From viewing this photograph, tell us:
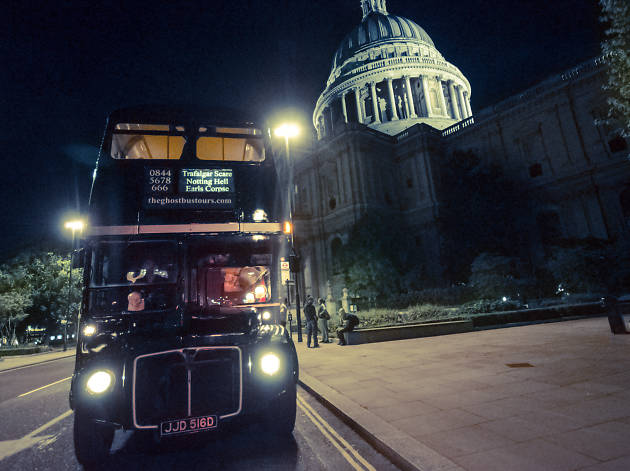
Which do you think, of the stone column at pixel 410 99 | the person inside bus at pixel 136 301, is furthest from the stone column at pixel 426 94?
the person inside bus at pixel 136 301

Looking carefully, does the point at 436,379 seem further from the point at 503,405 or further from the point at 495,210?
the point at 495,210

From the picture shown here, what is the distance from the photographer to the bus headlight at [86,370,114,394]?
358 cm

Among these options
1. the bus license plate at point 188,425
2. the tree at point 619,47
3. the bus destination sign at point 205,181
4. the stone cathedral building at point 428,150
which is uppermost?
the stone cathedral building at point 428,150

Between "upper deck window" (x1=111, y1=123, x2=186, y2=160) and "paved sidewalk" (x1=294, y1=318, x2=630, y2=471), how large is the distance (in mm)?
5054

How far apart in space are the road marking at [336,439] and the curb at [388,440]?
25cm

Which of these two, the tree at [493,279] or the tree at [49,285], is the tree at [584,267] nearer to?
the tree at [493,279]

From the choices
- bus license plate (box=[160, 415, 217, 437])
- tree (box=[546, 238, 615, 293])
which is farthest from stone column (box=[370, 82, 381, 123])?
bus license plate (box=[160, 415, 217, 437])

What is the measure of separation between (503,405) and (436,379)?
1.91 meters

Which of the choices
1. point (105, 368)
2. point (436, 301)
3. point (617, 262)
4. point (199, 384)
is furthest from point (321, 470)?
point (617, 262)

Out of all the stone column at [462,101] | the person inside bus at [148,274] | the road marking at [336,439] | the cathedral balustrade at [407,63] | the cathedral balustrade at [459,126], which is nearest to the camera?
the road marking at [336,439]

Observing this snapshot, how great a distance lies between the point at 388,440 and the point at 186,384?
7.74 ft

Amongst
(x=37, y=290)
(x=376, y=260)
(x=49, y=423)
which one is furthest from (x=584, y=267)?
(x=37, y=290)

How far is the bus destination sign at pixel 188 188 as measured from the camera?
5.22m

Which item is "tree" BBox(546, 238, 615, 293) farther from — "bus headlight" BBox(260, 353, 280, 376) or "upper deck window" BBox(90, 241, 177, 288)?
"upper deck window" BBox(90, 241, 177, 288)
